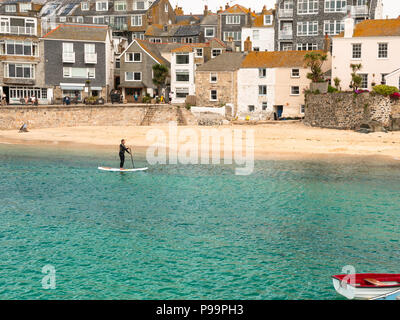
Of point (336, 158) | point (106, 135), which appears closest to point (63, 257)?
point (336, 158)

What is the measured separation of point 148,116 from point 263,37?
100 ft

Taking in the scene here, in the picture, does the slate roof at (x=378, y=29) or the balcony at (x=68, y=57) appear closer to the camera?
the slate roof at (x=378, y=29)

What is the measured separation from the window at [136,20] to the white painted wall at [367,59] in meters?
49.1

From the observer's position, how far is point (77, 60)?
81188 mm

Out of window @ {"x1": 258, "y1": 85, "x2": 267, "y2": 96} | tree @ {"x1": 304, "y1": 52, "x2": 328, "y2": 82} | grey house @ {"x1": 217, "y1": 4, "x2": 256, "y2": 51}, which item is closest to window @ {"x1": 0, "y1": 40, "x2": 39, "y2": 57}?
window @ {"x1": 258, "y1": 85, "x2": 267, "y2": 96}

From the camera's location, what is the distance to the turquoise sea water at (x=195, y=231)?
827 inches

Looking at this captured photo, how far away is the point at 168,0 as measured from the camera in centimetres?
10962

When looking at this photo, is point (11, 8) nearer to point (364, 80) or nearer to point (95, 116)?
point (95, 116)

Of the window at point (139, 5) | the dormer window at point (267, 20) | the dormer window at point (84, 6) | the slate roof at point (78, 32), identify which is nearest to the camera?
the slate roof at point (78, 32)

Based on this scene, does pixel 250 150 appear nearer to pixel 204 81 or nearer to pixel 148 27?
pixel 204 81

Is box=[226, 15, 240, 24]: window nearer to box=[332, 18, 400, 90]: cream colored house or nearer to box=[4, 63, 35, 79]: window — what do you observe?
box=[332, 18, 400, 90]: cream colored house

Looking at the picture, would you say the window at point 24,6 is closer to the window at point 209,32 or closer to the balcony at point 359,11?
the window at point 209,32

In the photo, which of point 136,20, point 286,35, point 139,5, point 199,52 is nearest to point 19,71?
point 199,52

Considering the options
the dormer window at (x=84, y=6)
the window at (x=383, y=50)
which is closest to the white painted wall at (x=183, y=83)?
the window at (x=383, y=50)
